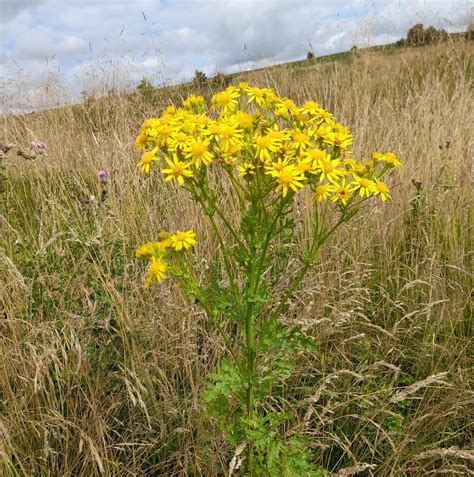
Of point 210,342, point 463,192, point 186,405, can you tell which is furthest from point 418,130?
point 186,405

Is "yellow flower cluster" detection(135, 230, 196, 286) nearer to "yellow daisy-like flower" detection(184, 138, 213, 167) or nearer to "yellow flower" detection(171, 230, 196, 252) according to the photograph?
"yellow flower" detection(171, 230, 196, 252)

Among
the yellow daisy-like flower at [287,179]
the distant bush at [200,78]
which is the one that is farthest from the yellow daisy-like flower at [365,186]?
the distant bush at [200,78]

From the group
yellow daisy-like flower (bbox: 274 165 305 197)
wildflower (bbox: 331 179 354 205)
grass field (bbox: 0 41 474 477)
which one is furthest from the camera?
grass field (bbox: 0 41 474 477)

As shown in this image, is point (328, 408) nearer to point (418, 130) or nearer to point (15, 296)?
point (15, 296)

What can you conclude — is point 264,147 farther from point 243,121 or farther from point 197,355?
point 197,355

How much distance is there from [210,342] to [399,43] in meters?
11.2

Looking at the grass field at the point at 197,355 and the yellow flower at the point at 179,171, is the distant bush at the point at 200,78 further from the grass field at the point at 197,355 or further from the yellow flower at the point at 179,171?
the yellow flower at the point at 179,171

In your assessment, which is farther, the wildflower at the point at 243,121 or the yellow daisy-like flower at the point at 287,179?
the wildflower at the point at 243,121

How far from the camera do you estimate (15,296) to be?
1.95m

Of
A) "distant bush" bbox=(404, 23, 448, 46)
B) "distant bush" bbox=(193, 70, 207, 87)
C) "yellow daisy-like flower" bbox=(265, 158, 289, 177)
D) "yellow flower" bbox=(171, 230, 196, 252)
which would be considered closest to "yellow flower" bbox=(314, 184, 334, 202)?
"yellow daisy-like flower" bbox=(265, 158, 289, 177)

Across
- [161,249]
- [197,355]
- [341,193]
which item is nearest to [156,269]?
[161,249]

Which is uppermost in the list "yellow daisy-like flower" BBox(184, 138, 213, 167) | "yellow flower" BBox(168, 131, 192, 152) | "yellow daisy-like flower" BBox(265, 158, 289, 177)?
"yellow flower" BBox(168, 131, 192, 152)

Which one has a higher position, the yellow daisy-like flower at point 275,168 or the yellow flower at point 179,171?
the yellow flower at point 179,171

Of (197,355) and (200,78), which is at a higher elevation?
(200,78)
